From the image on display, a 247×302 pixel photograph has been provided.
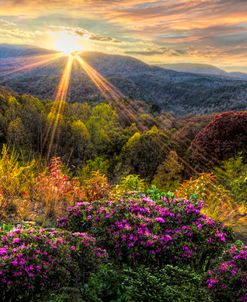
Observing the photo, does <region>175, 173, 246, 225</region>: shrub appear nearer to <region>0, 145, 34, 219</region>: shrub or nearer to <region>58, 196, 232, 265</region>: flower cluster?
<region>58, 196, 232, 265</region>: flower cluster

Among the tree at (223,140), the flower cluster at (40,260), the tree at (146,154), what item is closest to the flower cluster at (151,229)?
the flower cluster at (40,260)

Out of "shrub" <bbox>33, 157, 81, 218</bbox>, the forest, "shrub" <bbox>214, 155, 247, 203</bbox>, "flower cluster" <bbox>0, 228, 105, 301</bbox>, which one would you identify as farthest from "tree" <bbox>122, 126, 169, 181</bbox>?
"flower cluster" <bbox>0, 228, 105, 301</bbox>

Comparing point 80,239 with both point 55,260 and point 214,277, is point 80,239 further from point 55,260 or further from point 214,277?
point 214,277

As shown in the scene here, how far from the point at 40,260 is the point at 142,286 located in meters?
1.18

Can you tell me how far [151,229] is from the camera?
5141 mm

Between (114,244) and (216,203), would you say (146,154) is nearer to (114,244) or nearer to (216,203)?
(216,203)

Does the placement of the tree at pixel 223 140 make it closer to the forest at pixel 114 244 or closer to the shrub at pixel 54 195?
the forest at pixel 114 244

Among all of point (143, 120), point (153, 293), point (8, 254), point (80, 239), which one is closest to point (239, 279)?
point (153, 293)

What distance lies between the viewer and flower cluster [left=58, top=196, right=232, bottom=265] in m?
4.83

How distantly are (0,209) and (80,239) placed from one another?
292 centimetres

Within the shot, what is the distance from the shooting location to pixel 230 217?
25.5 ft

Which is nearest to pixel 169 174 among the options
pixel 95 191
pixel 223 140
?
pixel 223 140

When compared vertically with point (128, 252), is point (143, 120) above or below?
below

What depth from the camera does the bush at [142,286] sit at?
12.9 feet
